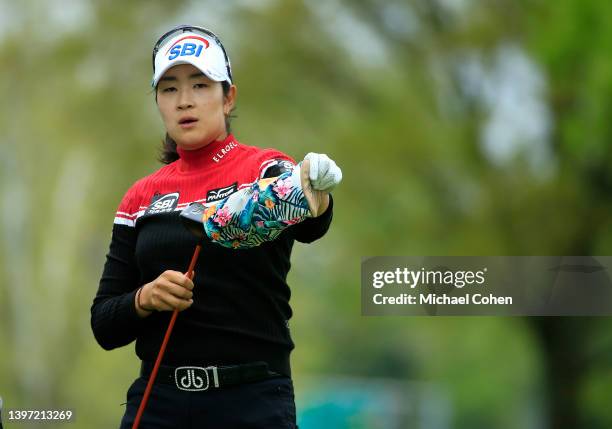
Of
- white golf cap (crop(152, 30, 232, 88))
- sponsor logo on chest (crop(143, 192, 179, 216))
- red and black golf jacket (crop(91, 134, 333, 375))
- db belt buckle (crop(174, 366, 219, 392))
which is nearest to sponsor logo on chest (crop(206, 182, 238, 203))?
red and black golf jacket (crop(91, 134, 333, 375))

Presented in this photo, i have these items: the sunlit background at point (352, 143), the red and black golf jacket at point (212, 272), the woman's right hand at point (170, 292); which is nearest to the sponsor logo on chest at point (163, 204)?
the red and black golf jacket at point (212, 272)

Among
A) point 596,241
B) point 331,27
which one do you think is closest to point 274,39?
point 331,27

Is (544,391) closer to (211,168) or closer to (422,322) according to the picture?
(422,322)

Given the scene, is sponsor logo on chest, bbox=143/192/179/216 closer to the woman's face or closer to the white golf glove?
the woman's face

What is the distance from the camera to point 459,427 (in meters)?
29.9

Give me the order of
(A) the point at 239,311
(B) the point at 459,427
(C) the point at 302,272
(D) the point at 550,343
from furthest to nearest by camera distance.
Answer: (B) the point at 459,427 < (C) the point at 302,272 < (D) the point at 550,343 < (A) the point at 239,311

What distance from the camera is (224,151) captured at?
3615 mm

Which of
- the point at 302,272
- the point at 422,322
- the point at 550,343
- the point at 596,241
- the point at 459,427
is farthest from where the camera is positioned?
the point at 459,427

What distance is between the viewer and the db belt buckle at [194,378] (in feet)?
11.2

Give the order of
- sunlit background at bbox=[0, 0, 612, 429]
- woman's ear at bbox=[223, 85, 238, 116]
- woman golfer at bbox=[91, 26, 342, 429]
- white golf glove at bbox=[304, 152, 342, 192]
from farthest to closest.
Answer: sunlit background at bbox=[0, 0, 612, 429] < woman's ear at bbox=[223, 85, 238, 116] < woman golfer at bbox=[91, 26, 342, 429] < white golf glove at bbox=[304, 152, 342, 192]

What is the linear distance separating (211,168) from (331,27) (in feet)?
41.9

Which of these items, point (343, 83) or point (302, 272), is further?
point (302, 272)

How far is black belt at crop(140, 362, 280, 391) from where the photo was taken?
11.2 feet

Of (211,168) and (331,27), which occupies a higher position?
(331,27)
